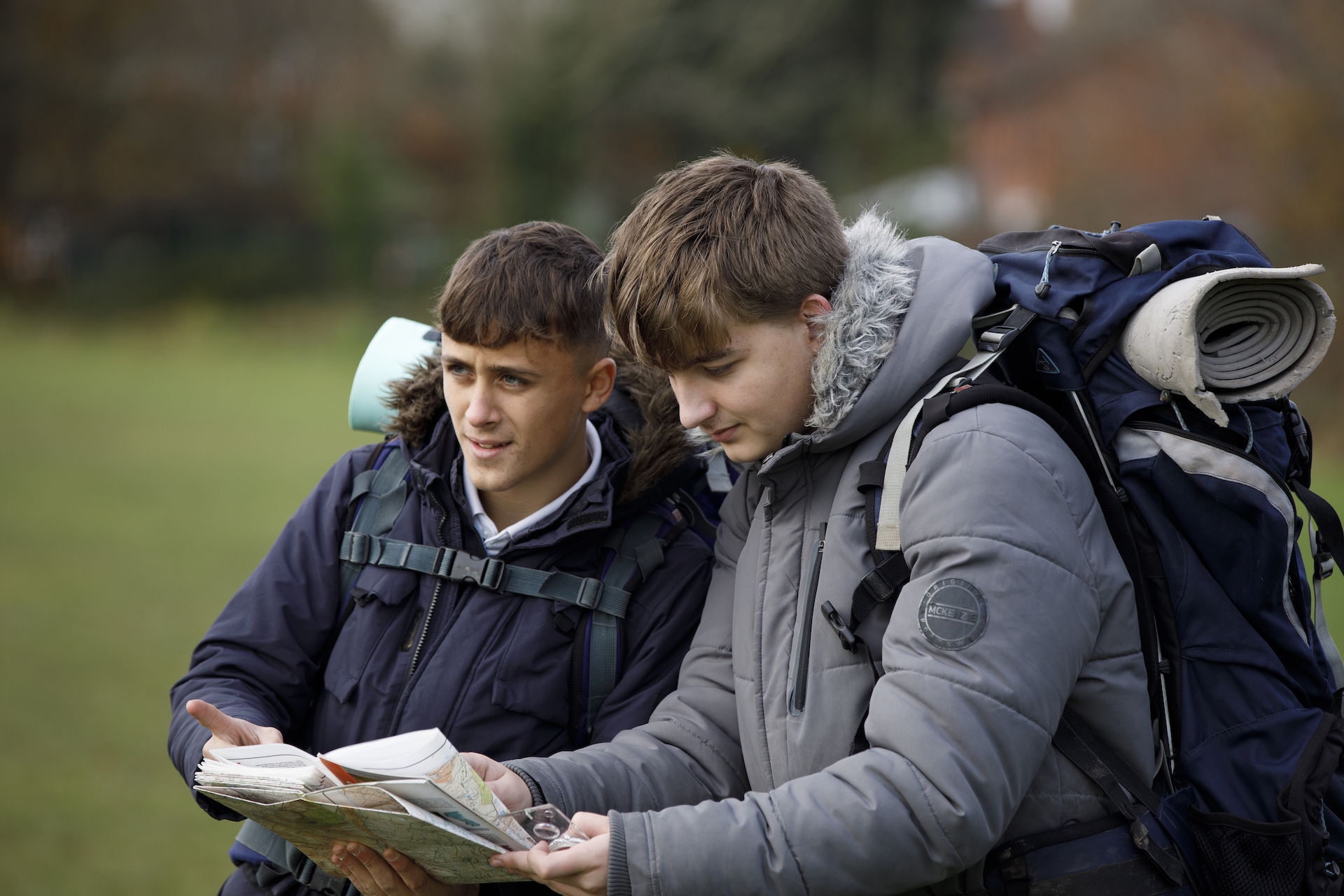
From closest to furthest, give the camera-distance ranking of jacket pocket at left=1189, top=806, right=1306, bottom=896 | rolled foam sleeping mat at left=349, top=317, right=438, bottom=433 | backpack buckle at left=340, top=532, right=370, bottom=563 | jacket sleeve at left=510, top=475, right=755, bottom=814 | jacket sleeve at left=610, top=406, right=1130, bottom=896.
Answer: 1. jacket sleeve at left=610, top=406, right=1130, bottom=896
2. jacket pocket at left=1189, top=806, right=1306, bottom=896
3. jacket sleeve at left=510, top=475, right=755, bottom=814
4. backpack buckle at left=340, top=532, right=370, bottom=563
5. rolled foam sleeping mat at left=349, top=317, right=438, bottom=433

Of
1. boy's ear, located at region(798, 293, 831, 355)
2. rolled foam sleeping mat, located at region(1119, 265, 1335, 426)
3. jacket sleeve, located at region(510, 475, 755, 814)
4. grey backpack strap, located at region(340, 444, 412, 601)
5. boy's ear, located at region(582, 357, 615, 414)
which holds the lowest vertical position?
jacket sleeve, located at region(510, 475, 755, 814)

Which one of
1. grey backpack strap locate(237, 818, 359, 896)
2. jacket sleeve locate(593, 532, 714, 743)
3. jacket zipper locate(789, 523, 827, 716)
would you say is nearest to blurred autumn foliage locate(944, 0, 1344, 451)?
jacket sleeve locate(593, 532, 714, 743)

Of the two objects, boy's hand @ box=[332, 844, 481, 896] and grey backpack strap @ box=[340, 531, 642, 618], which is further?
grey backpack strap @ box=[340, 531, 642, 618]

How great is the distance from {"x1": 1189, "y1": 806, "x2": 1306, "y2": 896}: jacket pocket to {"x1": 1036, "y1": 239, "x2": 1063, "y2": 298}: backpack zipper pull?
3.10 ft

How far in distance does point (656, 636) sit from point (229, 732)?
93 centimetres

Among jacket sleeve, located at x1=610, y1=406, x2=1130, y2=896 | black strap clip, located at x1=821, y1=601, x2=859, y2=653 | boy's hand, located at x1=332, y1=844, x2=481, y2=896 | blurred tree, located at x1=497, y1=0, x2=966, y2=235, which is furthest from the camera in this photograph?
blurred tree, located at x1=497, y1=0, x2=966, y2=235

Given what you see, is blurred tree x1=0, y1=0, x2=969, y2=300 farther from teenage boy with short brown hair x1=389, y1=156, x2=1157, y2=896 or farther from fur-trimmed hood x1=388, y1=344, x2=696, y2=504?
teenage boy with short brown hair x1=389, y1=156, x2=1157, y2=896

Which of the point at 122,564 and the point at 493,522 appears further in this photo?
the point at 122,564

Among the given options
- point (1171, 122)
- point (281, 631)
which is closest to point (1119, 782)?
point (281, 631)

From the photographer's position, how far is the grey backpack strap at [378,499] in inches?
104

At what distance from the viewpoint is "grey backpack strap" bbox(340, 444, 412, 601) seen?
8.64ft

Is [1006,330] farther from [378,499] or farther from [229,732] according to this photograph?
[229,732]

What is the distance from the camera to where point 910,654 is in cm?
181

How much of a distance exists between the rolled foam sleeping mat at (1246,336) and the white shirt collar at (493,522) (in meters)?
1.30
